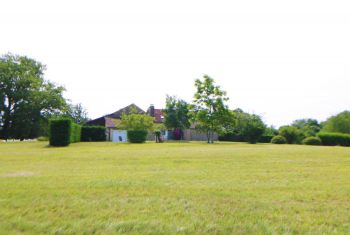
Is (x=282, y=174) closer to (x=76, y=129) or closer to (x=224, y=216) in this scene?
(x=224, y=216)

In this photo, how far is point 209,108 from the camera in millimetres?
44938

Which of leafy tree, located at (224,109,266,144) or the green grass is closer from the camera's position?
the green grass

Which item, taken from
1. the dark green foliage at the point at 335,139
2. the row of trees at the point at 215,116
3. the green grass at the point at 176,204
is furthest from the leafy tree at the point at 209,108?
the green grass at the point at 176,204

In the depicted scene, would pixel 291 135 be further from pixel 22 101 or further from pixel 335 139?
pixel 22 101

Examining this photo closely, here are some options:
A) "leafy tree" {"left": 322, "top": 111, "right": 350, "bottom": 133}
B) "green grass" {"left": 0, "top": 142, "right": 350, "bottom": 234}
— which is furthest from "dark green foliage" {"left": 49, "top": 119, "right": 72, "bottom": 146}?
"leafy tree" {"left": 322, "top": 111, "right": 350, "bottom": 133}

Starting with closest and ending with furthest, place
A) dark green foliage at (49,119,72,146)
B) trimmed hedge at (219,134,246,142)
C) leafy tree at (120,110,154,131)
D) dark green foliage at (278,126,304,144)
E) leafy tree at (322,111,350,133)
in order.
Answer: dark green foliage at (49,119,72,146) → leafy tree at (120,110,154,131) → dark green foliage at (278,126,304,144) → leafy tree at (322,111,350,133) → trimmed hedge at (219,134,246,142)

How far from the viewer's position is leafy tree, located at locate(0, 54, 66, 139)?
53094 millimetres

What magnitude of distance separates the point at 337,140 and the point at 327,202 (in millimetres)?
38169

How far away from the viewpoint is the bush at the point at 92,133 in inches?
1796

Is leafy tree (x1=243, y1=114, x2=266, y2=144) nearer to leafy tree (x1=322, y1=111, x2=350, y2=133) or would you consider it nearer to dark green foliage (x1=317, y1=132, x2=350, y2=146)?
dark green foliage (x1=317, y1=132, x2=350, y2=146)

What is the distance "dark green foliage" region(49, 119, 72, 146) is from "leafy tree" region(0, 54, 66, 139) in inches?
927

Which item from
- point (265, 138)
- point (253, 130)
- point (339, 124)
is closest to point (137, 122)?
point (253, 130)

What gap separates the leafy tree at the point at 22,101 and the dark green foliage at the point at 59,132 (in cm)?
2354

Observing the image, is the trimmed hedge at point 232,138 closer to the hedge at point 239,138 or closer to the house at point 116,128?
the hedge at point 239,138
